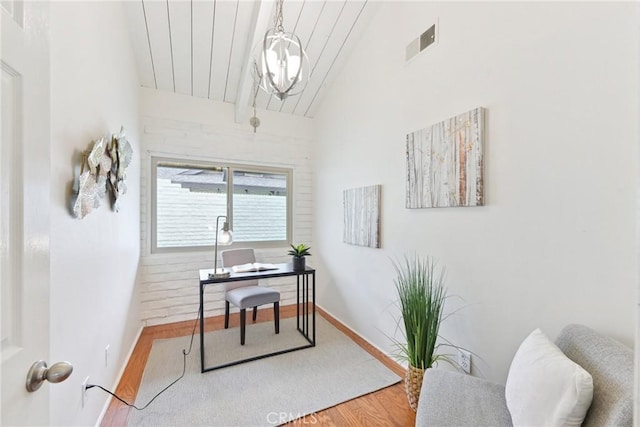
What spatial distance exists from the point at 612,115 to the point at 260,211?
130 inches

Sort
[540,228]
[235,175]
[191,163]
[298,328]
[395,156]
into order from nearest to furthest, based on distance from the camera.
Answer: [540,228], [395,156], [298,328], [191,163], [235,175]

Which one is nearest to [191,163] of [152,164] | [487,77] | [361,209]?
[152,164]

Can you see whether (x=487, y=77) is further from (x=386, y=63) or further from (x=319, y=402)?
(x=319, y=402)

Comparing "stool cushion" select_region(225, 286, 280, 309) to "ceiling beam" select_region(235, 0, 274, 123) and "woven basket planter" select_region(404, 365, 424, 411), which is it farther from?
"ceiling beam" select_region(235, 0, 274, 123)

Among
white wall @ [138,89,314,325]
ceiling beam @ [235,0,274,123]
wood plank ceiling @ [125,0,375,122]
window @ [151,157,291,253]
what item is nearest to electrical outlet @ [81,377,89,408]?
white wall @ [138,89,314,325]

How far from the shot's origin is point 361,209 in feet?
9.07

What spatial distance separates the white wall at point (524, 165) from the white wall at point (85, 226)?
80.0 inches

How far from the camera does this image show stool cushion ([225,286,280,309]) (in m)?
2.55

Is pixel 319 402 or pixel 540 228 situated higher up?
pixel 540 228

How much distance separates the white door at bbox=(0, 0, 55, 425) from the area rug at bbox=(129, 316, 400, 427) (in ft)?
4.32

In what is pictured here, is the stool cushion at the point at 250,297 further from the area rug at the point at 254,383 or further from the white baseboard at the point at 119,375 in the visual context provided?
the white baseboard at the point at 119,375

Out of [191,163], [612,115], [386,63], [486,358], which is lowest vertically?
[486,358]

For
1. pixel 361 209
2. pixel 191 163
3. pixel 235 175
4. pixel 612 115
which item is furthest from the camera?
pixel 235 175

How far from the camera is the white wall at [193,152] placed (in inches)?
120
